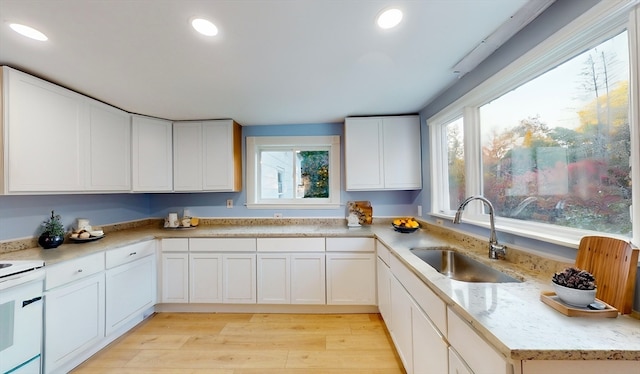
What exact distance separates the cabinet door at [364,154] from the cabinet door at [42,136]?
2585mm

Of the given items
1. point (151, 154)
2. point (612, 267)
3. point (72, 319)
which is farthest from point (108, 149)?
point (612, 267)

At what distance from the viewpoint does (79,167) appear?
2143 millimetres

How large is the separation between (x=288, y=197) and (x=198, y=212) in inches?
48.5

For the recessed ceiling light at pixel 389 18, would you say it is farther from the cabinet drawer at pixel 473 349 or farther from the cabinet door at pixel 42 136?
the cabinet door at pixel 42 136

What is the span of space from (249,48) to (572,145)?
187 cm

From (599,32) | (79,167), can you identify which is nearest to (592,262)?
(599,32)

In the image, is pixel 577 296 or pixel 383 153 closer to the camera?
pixel 577 296

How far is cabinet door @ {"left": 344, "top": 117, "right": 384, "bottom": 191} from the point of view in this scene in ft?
9.50

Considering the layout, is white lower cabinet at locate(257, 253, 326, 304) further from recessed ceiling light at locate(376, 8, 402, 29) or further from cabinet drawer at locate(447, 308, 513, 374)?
recessed ceiling light at locate(376, 8, 402, 29)

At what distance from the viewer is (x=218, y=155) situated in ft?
9.93

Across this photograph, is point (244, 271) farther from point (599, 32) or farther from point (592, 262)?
point (599, 32)

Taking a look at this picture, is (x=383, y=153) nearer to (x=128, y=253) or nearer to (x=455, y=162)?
(x=455, y=162)

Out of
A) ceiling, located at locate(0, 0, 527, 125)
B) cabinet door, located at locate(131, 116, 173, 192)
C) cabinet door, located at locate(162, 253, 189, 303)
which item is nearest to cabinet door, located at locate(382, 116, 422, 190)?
ceiling, located at locate(0, 0, 527, 125)

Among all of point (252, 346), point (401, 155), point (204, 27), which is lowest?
→ point (252, 346)
